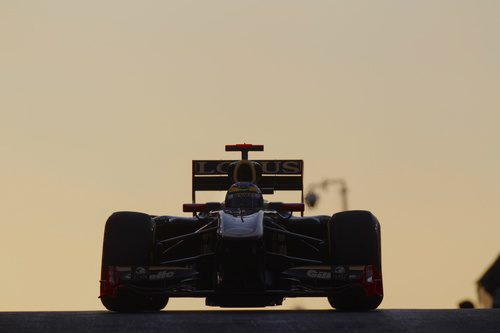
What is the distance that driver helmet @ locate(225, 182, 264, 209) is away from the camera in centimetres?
2392

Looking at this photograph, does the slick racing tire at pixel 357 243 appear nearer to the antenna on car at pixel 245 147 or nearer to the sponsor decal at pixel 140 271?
the sponsor decal at pixel 140 271

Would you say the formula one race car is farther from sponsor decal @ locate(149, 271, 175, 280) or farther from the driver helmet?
the driver helmet

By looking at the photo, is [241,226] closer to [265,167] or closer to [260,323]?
[260,323]

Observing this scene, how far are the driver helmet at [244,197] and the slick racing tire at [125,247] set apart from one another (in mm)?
2362

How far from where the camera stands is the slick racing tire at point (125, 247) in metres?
21.7

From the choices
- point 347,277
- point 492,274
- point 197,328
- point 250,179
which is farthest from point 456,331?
point 492,274

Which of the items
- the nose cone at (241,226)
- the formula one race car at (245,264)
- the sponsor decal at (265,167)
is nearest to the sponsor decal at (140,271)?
the formula one race car at (245,264)

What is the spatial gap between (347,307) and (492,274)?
45875 millimetres

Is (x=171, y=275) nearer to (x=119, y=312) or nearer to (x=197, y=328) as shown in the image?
(x=119, y=312)

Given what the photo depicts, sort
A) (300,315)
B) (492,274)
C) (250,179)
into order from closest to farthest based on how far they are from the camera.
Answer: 1. (300,315)
2. (250,179)
3. (492,274)

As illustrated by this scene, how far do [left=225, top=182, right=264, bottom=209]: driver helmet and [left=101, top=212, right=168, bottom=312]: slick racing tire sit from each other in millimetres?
2362

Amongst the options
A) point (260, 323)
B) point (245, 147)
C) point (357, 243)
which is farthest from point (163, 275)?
point (245, 147)

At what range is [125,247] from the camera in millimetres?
21734

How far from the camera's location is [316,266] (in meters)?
21.7
